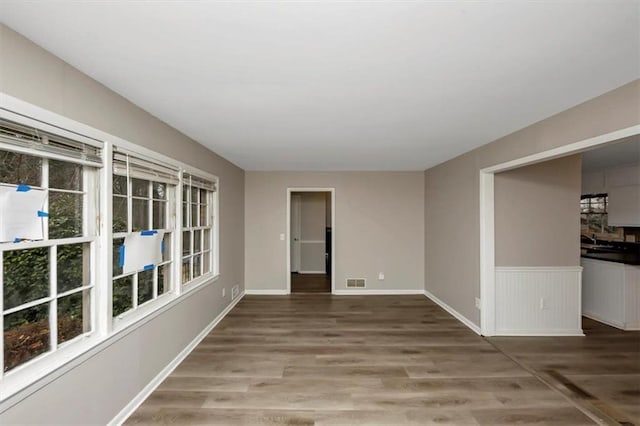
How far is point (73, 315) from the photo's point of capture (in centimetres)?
179

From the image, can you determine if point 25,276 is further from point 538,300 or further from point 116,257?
point 538,300


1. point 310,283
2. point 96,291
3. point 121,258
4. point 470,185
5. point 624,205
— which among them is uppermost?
point 470,185

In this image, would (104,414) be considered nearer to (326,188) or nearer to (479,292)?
(479,292)

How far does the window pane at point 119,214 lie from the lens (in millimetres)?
2131

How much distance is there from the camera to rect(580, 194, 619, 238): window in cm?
538

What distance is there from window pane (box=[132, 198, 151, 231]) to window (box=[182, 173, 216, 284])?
23.2 inches

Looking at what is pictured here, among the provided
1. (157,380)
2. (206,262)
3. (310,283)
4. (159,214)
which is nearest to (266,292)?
(310,283)

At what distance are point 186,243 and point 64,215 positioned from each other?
63.5 inches

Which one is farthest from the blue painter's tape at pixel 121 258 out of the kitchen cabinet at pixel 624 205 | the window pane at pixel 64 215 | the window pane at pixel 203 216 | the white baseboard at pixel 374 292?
the kitchen cabinet at pixel 624 205

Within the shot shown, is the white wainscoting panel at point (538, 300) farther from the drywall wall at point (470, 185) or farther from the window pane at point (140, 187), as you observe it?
the window pane at point (140, 187)

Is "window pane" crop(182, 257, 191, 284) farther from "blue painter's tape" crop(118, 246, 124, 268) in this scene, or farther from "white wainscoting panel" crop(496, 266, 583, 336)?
"white wainscoting panel" crop(496, 266, 583, 336)

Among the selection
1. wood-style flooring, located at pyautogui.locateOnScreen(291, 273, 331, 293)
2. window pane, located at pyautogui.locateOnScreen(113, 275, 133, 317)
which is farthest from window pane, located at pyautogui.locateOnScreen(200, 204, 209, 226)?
wood-style flooring, located at pyautogui.locateOnScreen(291, 273, 331, 293)

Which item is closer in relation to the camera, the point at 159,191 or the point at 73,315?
the point at 73,315

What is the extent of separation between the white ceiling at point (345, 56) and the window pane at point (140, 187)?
59cm
